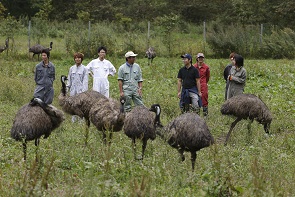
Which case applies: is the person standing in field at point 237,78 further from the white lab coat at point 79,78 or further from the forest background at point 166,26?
the forest background at point 166,26

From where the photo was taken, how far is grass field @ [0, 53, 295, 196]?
19.4 ft

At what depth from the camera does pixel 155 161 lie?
7211mm

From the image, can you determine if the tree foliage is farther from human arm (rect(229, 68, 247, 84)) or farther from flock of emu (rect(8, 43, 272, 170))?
flock of emu (rect(8, 43, 272, 170))

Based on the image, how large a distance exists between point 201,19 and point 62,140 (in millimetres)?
34086

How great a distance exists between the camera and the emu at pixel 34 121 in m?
8.20

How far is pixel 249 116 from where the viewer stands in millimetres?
10391

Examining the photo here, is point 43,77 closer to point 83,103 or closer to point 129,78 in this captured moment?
point 83,103

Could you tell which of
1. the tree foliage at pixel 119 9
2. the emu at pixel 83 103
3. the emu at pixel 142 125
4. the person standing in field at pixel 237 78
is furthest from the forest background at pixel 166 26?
the emu at pixel 142 125

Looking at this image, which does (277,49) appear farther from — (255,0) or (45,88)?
(45,88)

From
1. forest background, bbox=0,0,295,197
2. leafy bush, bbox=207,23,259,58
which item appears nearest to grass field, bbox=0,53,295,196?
forest background, bbox=0,0,295,197

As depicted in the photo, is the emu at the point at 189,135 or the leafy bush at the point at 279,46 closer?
the emu at the point at 189,135

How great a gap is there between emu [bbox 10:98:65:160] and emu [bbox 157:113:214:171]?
6.37ft

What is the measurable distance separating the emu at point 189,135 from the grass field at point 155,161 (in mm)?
227

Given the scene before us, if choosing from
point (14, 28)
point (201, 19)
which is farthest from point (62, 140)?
point (201, 19)
